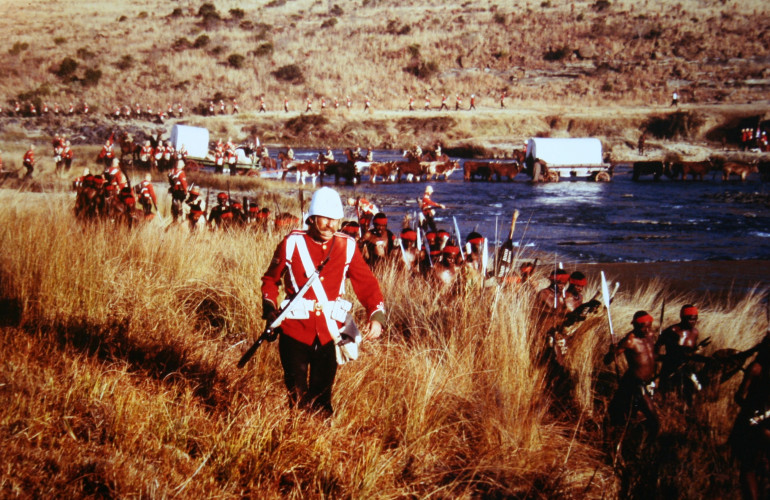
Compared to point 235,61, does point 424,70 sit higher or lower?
lower

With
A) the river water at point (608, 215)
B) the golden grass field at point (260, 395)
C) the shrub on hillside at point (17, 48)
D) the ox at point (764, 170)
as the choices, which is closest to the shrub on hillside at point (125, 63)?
the shrub on hillside at point (17, 48)

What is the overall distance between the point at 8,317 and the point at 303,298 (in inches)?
111

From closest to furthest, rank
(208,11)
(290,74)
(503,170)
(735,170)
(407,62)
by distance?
(503,170)
(735,170)
(290,74)
(407,62)
(208,11)

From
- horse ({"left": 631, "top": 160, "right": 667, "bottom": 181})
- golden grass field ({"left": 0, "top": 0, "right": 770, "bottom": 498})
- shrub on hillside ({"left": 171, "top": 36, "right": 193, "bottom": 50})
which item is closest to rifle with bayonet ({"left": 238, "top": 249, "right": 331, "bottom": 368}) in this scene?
golden grass field ({"left": 0, "top": 0, "right": 770, "bottom": 498})

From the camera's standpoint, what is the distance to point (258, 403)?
197 inches

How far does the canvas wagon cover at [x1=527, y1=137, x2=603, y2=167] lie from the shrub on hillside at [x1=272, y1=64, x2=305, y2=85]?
130 ft

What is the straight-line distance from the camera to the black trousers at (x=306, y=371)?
4934 mm

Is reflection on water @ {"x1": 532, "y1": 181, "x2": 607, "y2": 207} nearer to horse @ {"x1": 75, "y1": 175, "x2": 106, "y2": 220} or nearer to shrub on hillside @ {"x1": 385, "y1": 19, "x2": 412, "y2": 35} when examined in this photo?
horse @ {"x1": 75, "y1": 175, "x2": 106, "y2": 220}

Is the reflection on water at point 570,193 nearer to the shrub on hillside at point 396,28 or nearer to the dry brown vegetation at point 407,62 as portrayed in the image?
the dry brown vegetation at point 407,62

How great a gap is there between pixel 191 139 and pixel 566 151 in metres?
19.2

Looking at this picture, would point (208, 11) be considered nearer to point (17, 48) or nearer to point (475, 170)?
point (17, 48)

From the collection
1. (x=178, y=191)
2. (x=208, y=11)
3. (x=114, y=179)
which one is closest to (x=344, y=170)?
(x=178, y=191)

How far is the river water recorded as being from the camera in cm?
2062

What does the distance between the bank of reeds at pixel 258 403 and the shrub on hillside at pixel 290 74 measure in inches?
2725
